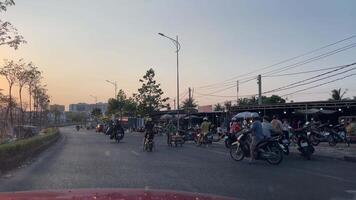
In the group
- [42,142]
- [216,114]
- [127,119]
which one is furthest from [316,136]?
[127,119]

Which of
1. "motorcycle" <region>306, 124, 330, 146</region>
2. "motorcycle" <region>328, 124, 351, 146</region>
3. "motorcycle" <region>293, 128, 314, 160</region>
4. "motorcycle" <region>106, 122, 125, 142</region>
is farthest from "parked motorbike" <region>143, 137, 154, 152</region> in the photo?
"motorcycle" <region>106, 122, 125, 142</region>

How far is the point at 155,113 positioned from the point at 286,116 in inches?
1286

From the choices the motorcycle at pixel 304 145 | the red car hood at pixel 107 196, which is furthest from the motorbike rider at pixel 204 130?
the red car hood at pixel 107 196

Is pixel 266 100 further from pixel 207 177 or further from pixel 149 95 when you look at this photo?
pixel 207 177

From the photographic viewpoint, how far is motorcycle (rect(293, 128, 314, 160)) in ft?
68.6

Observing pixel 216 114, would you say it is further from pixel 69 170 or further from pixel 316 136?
pixel 69 170

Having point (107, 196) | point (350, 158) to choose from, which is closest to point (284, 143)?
point (350, 158)

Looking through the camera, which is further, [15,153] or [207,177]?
[15,153]

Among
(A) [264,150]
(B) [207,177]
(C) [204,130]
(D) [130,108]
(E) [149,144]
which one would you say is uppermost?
(D) [130,108]

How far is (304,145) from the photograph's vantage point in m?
21.0

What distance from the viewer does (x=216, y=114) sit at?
66.1 m

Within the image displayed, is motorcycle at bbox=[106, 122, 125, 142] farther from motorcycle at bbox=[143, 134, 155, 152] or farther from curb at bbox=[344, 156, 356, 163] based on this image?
curb at bbox=[344, 156, 356, 163]

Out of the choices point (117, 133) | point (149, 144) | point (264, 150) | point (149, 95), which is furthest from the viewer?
point (149, 95)

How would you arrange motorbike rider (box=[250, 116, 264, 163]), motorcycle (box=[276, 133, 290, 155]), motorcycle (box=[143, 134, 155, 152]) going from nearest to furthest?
motorbike rider (box=[250, 116, 264, 163]), motorcycle (box=[276, 133, 290, 155]), motorcycle (box=[143, 134, 155, 152])
